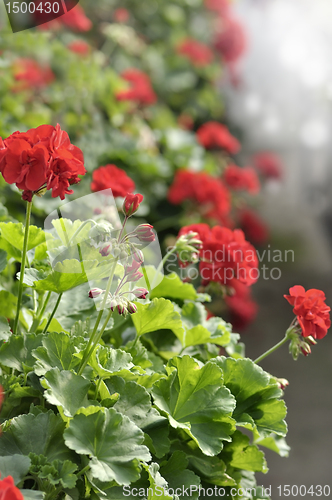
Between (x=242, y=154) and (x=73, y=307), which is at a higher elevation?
(x=73, y=307)

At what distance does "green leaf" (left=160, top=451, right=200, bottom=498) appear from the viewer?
26.1 inches

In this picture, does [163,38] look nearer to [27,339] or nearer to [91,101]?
[91,101]

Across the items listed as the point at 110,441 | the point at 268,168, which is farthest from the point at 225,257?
→ the point at 268,168

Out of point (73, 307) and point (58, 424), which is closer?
point (58, 424)

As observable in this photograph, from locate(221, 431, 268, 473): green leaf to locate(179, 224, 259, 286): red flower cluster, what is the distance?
30 cm

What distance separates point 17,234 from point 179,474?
453 millimetres

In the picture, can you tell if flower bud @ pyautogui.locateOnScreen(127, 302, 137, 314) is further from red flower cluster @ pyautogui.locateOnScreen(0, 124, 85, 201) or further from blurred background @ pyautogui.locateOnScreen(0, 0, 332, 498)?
blurred background @ pyautogui.locateOnScreen(0, 0, 332, 498)

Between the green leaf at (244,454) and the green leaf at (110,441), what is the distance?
24 centimetres

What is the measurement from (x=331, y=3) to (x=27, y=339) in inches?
130

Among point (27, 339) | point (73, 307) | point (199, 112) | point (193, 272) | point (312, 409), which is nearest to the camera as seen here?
point (27, 339)

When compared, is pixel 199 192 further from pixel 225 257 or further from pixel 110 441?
pixel 110 441

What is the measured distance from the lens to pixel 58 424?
61cm

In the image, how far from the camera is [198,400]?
69 centimetres

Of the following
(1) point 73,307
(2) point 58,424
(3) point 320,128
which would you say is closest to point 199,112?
(3) point 320,128
